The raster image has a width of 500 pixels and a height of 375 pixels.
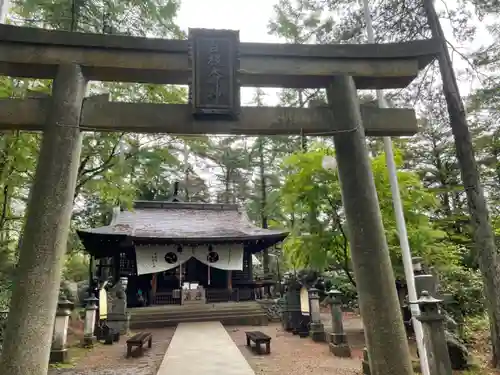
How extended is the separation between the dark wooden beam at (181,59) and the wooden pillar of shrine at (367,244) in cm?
34

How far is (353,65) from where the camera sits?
457 centimetres

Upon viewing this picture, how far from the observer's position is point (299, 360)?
26.8 feet

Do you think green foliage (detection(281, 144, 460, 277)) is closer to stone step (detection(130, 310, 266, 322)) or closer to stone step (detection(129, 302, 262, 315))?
stone step (detection(130, 310, 266, 322))

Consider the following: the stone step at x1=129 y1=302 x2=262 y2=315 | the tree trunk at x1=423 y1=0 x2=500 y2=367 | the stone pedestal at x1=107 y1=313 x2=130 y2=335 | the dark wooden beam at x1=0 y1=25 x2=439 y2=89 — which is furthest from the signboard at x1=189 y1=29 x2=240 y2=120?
the stone step at x1=129 y1=302 x2=262 y2=315

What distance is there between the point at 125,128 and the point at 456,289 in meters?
9.01

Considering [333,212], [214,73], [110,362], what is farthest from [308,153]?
[110,362]

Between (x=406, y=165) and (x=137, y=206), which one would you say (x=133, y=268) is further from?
(x=406, y=165)

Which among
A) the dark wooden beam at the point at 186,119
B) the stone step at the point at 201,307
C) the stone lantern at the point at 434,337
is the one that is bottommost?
the stone step at the point at 201,307

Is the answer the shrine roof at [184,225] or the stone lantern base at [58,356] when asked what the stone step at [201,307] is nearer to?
the shrine roof at [184,225]

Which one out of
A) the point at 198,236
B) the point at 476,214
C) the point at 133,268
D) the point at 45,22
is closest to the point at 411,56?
the point at 476,214

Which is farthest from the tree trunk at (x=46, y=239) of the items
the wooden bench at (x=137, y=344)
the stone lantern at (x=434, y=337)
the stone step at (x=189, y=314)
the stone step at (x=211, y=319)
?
the stone step at (x=189, y=314)

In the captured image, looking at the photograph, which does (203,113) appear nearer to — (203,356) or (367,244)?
(367,244)

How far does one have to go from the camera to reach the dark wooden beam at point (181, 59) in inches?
161

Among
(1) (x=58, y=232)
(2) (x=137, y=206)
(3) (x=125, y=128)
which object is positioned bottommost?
(1) (x=58, y=232)
